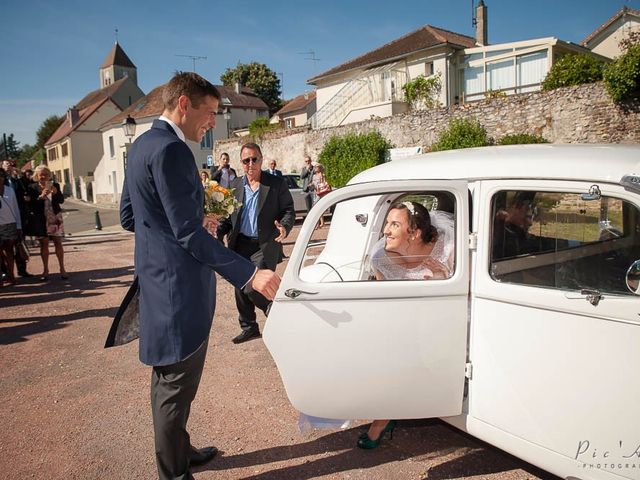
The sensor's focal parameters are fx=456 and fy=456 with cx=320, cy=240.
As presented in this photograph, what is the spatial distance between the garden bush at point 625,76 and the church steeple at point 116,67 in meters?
75.9

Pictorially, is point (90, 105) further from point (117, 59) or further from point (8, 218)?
point (8, 218)

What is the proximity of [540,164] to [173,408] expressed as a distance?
2322 millimetres

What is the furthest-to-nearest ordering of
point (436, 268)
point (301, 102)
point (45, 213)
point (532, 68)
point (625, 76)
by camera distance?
1. point (301, 102)
2. point (532, 68)
3. point (625, 76)
4. point (45, 213)
5. point (436, 268)

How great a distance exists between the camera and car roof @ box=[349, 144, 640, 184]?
2.19m

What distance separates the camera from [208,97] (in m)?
2.53

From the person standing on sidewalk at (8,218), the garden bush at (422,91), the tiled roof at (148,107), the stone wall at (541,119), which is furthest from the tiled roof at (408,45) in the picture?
the person standing on sidewalk at (8,218)

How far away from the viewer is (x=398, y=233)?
3088 mm

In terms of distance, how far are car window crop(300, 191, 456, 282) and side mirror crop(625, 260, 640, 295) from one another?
0.79 metres

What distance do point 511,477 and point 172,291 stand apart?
2303 millimetres

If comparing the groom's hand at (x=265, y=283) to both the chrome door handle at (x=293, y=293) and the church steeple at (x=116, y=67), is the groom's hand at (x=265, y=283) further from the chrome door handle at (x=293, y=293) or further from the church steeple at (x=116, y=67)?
the church steeple at (x=116, y=67)

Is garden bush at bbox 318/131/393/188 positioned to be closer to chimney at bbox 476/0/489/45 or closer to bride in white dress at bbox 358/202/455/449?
chimney at bbox 476/0/489/45

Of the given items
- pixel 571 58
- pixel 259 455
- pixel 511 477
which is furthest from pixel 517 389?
pixel 571 58

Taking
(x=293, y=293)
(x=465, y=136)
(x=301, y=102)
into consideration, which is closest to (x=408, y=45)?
(x=465, y=136)

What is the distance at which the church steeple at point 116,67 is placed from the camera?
7519 cm
